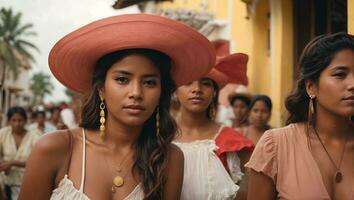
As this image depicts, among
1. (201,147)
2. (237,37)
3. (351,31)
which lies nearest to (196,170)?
(201,147)

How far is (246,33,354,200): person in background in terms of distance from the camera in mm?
2799

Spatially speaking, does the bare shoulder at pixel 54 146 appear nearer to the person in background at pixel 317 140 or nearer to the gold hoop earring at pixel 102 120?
the gold hoop earring at pixel 102 120

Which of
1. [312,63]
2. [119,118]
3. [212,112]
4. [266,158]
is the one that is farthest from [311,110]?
[212,112]

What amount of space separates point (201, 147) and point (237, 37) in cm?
777

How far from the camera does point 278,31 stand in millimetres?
8141

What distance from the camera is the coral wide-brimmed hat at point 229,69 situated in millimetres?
4500

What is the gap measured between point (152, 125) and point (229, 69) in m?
1.71

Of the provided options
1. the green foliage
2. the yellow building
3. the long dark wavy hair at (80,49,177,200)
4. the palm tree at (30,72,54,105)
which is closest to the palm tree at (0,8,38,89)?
the green foliage

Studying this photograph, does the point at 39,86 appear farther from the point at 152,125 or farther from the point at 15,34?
the point at 152,125

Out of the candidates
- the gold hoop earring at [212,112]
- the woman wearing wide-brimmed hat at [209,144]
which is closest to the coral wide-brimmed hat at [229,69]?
the woman wearing wide-brimmed hat at [209,144]

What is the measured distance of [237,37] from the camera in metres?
11.6

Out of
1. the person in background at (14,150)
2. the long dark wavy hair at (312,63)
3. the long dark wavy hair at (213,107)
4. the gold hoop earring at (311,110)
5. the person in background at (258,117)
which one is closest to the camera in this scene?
the long dark wavy hair at (312,63)

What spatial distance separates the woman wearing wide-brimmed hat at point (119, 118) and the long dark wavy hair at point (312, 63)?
603mm

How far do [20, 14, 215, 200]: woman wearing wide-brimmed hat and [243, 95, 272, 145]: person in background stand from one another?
3.41 m
